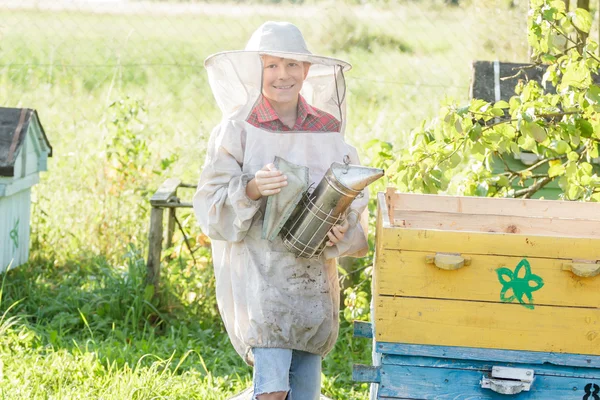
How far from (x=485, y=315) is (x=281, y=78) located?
1.15m

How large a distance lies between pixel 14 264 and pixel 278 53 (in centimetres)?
271

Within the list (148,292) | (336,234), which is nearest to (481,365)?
(336,234)

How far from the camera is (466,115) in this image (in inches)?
130

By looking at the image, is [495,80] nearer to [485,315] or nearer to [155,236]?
[155,236]

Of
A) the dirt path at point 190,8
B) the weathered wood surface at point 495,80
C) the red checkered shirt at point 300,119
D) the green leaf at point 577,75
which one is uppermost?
the dirt path at point 190,8

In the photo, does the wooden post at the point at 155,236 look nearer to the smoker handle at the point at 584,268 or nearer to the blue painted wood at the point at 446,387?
the blue painted wood at the point at 446,387

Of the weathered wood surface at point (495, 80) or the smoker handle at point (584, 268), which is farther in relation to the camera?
the weathered wood surface at point (495, 80)

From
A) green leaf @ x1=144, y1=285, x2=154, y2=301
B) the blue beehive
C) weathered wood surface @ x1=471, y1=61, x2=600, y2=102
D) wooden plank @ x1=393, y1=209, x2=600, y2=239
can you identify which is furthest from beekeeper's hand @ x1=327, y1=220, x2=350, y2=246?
the blue beehive

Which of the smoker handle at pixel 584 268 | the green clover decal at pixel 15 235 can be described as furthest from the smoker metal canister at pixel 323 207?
the green clover decal at pixel 15 235

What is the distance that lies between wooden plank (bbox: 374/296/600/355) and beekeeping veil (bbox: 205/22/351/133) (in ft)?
3.16

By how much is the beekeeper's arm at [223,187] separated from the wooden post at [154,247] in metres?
1.76

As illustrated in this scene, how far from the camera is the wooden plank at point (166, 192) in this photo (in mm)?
4719

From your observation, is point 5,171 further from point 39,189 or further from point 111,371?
point 39,189

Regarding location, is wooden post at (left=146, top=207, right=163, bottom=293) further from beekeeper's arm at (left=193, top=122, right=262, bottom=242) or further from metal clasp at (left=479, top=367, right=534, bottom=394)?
metal clasp at (left=479, top=367, right=534, bottom=394)
